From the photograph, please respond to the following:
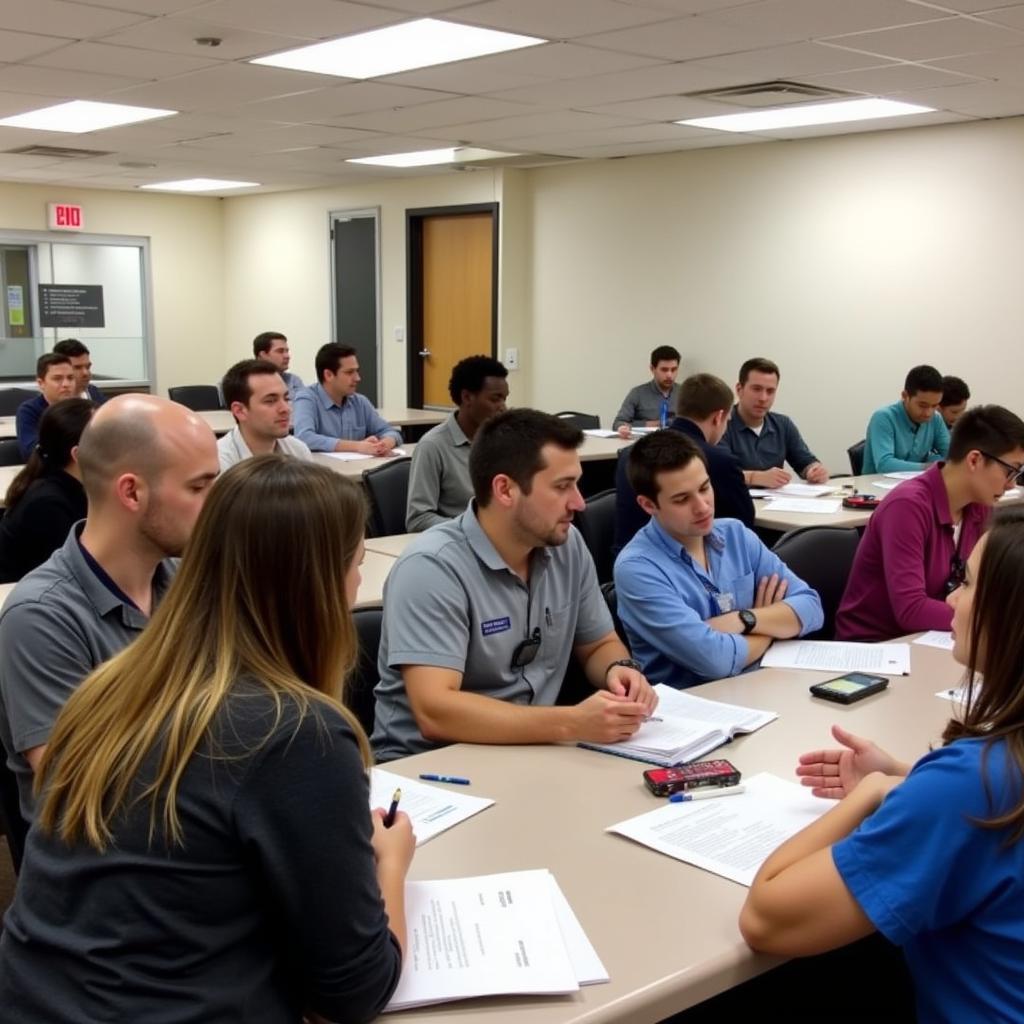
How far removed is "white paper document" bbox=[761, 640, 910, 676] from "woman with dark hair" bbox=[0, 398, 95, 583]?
1862 millimetres

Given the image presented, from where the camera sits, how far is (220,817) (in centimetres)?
112

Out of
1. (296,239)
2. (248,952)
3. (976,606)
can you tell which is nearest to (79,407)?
(248,952)

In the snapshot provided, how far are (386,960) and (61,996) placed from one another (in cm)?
34

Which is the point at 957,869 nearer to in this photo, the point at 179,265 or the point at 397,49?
the point at 397,49

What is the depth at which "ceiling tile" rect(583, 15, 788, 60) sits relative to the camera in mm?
4297

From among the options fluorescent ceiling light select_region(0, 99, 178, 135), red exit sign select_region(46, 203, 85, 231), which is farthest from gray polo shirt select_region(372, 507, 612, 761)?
red exit sign select_region(46, 203, 85, 231)

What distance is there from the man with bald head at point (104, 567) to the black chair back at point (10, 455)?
3.96 meters

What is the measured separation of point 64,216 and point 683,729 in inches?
409

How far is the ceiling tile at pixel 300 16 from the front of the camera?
4070 millimetres

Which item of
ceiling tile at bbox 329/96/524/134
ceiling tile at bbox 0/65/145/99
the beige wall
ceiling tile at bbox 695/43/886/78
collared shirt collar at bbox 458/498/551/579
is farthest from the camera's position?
the beige wall

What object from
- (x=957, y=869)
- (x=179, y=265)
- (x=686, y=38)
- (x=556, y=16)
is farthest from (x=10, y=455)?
(x=179, y=265)

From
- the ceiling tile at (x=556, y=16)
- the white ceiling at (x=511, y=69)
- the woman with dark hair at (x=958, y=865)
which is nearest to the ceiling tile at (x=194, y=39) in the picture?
the white ceiling at (x=511, y=69)

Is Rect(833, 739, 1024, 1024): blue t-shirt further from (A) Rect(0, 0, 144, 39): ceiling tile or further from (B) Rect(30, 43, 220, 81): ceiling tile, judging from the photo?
(B) Rect(30, 43, 220, 81): ceiling tile

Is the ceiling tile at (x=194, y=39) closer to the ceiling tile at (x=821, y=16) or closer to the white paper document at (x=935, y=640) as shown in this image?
the ceiling tile at (x=821, y=16)
